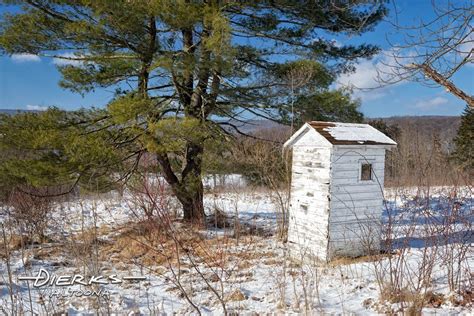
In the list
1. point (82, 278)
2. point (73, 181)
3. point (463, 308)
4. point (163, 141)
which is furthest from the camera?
point (73, 181)

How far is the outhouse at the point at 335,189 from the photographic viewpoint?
5137mm

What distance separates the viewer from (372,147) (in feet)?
17.6

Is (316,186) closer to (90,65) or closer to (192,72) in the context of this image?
(192,72)

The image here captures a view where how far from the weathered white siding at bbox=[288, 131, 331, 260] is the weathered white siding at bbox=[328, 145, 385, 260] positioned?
0.35 ft

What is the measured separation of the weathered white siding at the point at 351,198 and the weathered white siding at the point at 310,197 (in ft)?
0.35

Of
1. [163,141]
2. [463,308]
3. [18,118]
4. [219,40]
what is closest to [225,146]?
[163,141]

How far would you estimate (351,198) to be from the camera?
5262 mm

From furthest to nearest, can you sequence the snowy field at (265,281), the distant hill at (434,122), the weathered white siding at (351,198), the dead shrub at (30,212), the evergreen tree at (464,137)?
1. the distant hill at (434,122)
2. the evergreen tree at (464,137)
3. the dead shrub at (30,212)
4. the weathered white siding at (351,198)
5. the snowy field at (265,281)

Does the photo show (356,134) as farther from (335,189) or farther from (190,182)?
(190,182)

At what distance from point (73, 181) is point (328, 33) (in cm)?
583

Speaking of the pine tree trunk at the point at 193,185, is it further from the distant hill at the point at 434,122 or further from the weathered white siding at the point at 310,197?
the distant hill at the point at 434,122

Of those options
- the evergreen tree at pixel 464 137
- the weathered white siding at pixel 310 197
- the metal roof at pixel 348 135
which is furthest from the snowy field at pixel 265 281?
the evergreen tree at pixel 464 137

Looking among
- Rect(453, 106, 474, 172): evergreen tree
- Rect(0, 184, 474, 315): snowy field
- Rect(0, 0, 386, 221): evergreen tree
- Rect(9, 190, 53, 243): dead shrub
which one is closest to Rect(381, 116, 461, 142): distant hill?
Rect(453, 106, 474, 172): evergreen tree

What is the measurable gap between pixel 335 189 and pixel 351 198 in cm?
33
